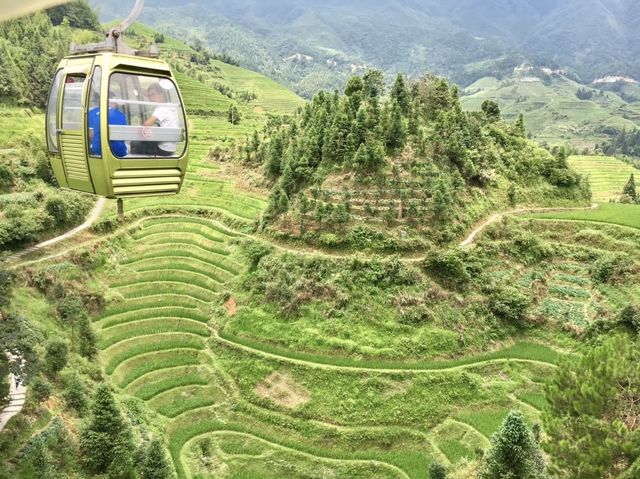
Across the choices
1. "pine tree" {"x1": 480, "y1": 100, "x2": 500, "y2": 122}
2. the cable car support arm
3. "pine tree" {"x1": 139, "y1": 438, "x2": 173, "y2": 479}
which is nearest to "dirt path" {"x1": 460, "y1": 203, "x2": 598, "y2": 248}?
"pine tree" {"x1": 480, "y1": 100, "x2": 500, "y2": 122}

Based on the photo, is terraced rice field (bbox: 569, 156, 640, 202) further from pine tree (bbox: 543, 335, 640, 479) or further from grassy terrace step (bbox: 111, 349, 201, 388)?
pine tree (bbox: 543, 335, 640, 479)

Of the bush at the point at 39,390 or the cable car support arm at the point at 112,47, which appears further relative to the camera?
the bush at the point at 39,390

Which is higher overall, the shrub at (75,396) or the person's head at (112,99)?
the person's head at (112,99)

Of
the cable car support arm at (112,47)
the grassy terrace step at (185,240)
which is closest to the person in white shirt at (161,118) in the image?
the cable car support arm at (112,47)

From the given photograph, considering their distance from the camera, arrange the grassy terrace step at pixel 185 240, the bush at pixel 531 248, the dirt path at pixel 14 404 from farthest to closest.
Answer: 1. the grassy terrace step at pixel 185 240
2. the bush at pixel 531 248
3. the dirt path at pixel 14 404

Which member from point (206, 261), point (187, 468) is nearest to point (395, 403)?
point (187, 468)

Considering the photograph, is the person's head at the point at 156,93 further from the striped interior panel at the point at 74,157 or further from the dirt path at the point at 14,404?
the dirt path at the point at 14,404
